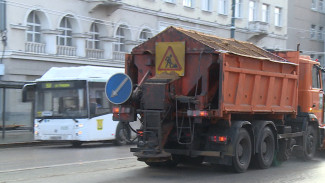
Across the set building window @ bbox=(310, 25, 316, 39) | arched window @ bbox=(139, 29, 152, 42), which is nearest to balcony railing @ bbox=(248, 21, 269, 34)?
building window @ bbox=(310, 25, 316, 39)

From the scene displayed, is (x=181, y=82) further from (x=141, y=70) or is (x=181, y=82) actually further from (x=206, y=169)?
(x=206, y=169)

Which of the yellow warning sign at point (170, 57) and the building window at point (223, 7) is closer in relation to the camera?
the yellow warning sign at point (170, 57)

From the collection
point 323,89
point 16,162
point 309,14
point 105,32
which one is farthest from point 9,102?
point 309,14

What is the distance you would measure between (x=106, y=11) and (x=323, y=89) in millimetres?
18699

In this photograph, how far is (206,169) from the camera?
1215 centimetres

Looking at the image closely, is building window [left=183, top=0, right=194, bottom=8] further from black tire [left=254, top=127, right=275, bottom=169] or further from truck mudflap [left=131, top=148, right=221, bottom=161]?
truck mudflap [left=131, top=148, right=221, bottom=161]

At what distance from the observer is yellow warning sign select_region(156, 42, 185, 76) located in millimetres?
11125

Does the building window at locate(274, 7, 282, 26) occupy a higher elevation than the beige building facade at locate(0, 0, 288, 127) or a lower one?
higher

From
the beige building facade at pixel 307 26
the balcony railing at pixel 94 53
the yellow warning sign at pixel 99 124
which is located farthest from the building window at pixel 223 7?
the yellow warning sign at pixel 99 124

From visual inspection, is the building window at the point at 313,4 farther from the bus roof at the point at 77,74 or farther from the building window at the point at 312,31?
the bus roof at the point at 77,74

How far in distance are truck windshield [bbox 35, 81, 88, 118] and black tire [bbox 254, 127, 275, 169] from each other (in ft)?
26.7

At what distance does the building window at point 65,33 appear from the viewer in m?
29.7

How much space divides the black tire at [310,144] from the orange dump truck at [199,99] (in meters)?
2.14

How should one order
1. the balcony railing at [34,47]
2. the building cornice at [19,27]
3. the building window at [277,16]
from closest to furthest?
the building cornice at [19,27], the balcony railing at [34,47], the building window at [277,16]
